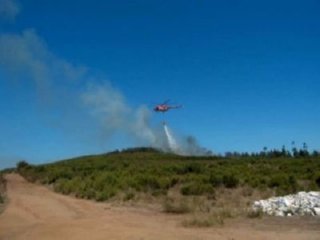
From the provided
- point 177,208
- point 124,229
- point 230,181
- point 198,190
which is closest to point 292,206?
point 177,208

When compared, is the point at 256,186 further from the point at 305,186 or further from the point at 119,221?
the point at 119,221

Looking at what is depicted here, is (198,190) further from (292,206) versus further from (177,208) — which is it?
(292,206)

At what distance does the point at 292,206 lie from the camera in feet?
83.3

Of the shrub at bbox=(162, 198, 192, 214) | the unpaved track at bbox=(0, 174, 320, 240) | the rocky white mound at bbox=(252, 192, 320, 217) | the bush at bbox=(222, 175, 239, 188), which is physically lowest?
the unpaved track at bbox=(0, 174, 320, 240)

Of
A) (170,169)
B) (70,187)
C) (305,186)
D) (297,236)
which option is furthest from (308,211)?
(170,169)

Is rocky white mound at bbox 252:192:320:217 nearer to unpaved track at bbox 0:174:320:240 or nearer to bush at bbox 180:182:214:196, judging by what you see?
unpaved track at bbox 0:174:320:240

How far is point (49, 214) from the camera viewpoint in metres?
29.5

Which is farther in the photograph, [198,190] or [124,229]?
[198,190]

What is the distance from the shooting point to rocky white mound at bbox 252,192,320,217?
970 inches

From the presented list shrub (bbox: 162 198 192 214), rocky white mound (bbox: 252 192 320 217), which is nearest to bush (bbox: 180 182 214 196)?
shrub (bbox: 162 198 192 214)

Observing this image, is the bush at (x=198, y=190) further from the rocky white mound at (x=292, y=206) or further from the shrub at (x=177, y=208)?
the rocky white mound at (x=292, y=206)

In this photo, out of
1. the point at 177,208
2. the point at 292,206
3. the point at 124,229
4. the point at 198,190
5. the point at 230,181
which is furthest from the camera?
the point at 230,181

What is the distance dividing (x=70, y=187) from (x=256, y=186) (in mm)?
18040

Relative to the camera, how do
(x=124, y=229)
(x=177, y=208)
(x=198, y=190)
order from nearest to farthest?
(x=124, y=229), (x=177, y=208), (x=198, y=190)
